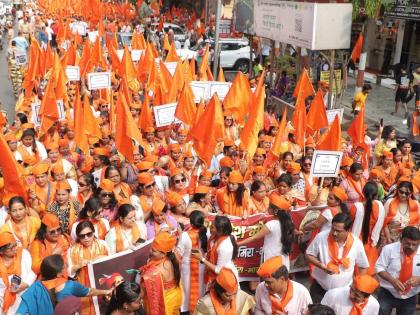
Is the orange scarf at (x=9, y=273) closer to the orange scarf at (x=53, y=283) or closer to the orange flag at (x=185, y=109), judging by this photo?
the orange scarf at (x=53, y=283)

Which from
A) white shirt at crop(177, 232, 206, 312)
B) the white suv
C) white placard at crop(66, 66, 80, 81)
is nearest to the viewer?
white shirt at crop(177, 232, 206, 312)

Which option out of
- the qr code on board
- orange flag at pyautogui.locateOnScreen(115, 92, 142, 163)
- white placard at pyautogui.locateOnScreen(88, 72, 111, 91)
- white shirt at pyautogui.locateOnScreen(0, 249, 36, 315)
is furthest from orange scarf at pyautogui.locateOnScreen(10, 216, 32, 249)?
the qr code on board

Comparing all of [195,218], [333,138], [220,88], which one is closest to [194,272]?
[195,218]

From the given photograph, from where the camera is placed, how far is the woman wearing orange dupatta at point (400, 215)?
5.49 m

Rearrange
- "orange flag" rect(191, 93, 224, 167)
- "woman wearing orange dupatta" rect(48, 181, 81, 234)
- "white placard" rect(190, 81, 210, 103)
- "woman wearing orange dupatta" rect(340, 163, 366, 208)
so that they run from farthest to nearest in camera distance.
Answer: "white placard" rect(190, 81, 210, 103), "orange flag" rect(191, 93, 224, 167), "woman wearing orange dupatta" rect(340, 163, 366, 208), "woman wearing orange dupatta" rect(48, 181, 81, 234)

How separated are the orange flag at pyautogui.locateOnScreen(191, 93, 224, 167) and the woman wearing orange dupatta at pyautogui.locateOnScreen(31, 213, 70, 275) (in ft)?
10.2

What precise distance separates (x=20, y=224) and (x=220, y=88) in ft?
19.5

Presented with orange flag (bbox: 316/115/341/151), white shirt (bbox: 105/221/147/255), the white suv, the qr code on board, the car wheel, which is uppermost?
the qr code on board

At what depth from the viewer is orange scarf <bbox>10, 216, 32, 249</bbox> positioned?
501cm

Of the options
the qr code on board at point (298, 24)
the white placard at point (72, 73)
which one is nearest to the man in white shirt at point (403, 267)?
the qr code on board at point (298, 24)

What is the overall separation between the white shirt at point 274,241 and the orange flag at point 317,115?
4.10m

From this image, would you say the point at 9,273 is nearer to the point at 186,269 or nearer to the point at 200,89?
the point at 186,269

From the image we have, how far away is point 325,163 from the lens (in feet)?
21.1

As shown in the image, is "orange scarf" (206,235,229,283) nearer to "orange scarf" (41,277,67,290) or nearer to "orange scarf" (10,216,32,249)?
"orange scarf" (41,277,67,290)
